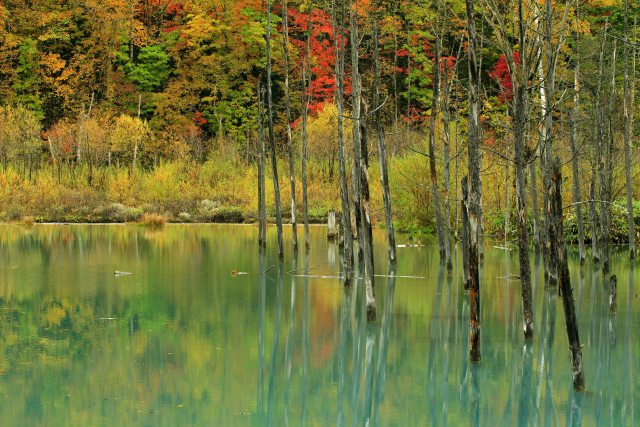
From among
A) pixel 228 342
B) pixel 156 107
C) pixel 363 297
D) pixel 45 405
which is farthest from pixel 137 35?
pixel 45 405

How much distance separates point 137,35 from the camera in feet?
173

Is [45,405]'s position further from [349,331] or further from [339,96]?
[339,96]

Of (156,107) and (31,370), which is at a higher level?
(156,107)

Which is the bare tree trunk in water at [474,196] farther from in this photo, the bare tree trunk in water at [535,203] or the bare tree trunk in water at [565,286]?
the bare tree trunk in water at [535,203]

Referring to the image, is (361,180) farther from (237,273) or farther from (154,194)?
(154,194)

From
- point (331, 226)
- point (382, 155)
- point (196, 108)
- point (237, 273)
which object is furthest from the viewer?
point (196, 108)

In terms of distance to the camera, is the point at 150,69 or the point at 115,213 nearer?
the point at 115,213

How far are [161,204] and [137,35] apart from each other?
14.6 metres

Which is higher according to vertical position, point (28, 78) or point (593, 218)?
point (28, 78)

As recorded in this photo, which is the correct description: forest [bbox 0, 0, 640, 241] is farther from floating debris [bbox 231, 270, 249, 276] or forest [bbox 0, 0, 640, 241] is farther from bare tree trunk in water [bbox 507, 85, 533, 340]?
bare tree trunk in water [bbox 507, 85, 533, 340]

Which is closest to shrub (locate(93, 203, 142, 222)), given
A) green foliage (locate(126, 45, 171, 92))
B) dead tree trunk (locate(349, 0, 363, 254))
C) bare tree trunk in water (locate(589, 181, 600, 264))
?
green foliage (locate(126, 45, 171, 92))

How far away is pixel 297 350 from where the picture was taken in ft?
42.9

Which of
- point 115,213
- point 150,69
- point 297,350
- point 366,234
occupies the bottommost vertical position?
point 297,350

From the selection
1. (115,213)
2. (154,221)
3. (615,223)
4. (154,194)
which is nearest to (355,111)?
(615,223)
